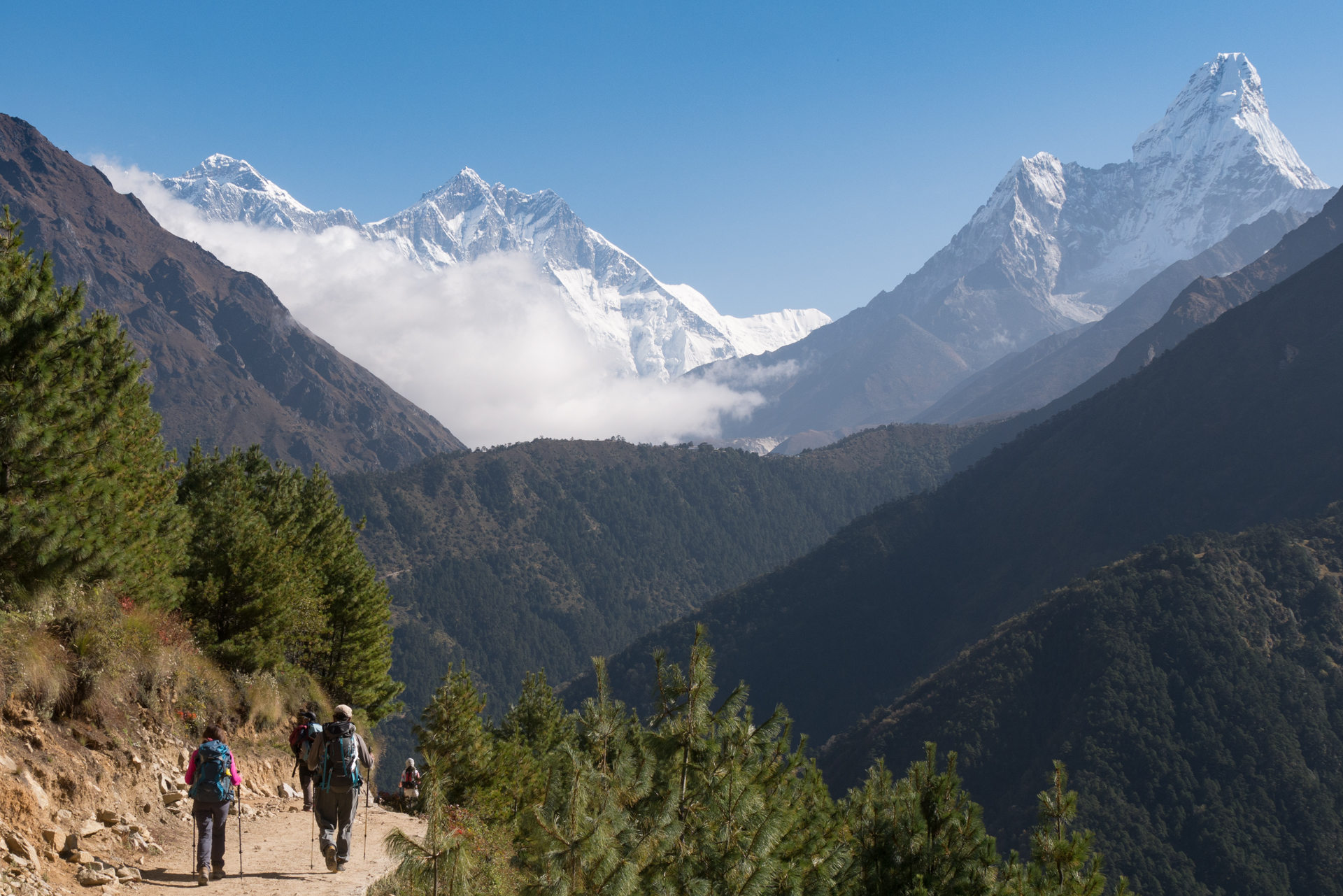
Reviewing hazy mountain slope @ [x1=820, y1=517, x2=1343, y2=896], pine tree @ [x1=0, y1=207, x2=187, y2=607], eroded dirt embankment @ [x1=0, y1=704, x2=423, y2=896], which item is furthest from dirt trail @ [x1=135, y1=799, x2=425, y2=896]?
hazy mountain slope @ [x1=820, y1=517, x2=1343, y2=896]

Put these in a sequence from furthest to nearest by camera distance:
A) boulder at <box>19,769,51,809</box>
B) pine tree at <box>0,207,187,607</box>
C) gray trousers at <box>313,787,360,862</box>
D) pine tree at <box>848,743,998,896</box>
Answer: pine tree at <box>0,207,187,607</box> < pine tree at <box>848,743,998,896</box> < gray trousers at <box>313,787,360,862</box> < boulder at <box>19,769,51,809</box>

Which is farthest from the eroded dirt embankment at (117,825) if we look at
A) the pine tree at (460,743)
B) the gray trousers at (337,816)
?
the pine tree at (460,743)

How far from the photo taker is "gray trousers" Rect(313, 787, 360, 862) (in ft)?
50.5

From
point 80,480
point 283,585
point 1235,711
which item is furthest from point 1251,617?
point 80,480

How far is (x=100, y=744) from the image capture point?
1728 centimetres

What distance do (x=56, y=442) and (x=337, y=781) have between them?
10017mm

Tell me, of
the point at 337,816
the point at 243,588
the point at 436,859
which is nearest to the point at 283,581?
the point at 243,588

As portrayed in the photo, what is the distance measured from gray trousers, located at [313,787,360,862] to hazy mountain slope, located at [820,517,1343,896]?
100221 millimetres

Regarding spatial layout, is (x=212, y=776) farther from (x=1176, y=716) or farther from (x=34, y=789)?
(x=1176, y=716)

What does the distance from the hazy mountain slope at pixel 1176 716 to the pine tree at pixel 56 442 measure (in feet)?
330

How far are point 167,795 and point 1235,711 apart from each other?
140164 mm

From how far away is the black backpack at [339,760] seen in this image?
14797mm

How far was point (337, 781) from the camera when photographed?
14.9 metres

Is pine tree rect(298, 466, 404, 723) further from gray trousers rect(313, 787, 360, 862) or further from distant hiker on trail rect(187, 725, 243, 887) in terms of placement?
distant hiker on trail rect(187, 725, 243, 887)
